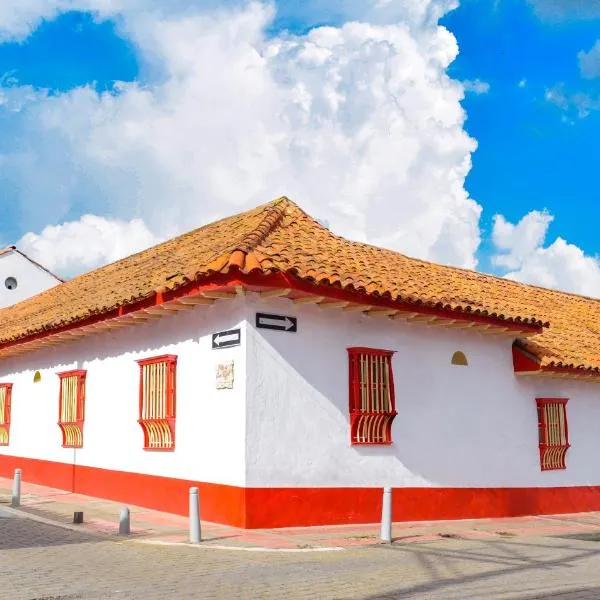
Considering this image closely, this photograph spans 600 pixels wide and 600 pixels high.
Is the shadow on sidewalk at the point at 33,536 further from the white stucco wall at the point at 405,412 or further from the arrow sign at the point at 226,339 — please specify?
the arrow sign at the point at 226,339

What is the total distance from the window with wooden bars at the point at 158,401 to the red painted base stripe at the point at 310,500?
0.66 metres

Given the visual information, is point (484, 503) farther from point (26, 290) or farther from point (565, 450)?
point (26, 290)

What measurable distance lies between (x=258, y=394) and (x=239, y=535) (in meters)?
2.02

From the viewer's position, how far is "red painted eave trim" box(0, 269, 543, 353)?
10.9 m

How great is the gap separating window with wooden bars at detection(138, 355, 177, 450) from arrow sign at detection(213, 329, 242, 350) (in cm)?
130

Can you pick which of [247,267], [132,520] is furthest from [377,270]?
[132,520]

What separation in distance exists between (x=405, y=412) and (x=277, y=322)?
2992 millimetres

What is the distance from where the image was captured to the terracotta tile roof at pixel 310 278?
11.6 metres

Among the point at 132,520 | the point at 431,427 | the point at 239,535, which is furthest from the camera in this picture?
the point at 431,427

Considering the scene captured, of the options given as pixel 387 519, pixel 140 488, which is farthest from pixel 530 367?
pixel 140 488

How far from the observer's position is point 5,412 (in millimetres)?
20109

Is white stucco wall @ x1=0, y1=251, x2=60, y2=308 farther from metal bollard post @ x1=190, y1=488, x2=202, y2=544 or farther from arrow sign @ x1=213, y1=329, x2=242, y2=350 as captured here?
metal bollard post @ x1=190, y1=488, x2=202, y2=544

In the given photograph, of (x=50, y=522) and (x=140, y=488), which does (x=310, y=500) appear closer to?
(x=140, y=488)

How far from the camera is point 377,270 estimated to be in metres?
14.0
